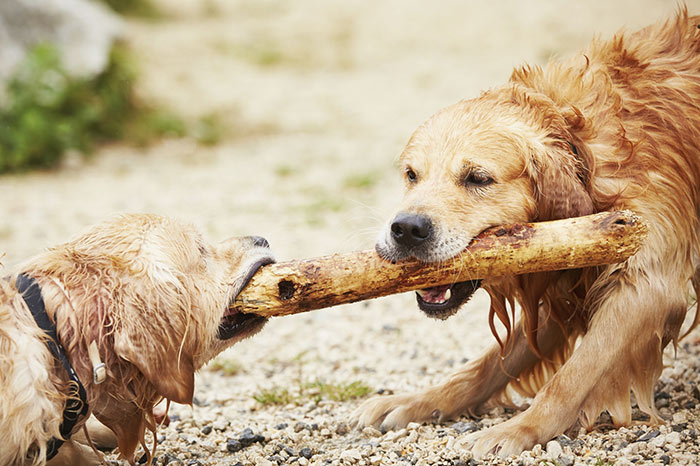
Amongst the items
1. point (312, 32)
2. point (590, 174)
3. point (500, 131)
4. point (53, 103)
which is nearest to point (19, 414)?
point (500, 131)

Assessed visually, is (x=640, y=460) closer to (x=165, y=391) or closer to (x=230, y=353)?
(x=165, y=391)

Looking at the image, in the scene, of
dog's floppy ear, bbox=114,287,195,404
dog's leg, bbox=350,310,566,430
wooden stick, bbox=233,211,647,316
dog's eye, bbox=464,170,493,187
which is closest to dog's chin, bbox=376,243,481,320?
wooden stick, bbox=233,211,647,316

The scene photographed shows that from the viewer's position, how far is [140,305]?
3.04 metres

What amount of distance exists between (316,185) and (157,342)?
22.7 feet

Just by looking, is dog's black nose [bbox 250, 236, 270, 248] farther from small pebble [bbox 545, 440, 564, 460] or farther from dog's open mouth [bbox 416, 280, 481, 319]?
small pebble [bbox 545, 440, 564, 460]

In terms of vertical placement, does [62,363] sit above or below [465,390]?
above

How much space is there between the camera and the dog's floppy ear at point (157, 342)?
298cm

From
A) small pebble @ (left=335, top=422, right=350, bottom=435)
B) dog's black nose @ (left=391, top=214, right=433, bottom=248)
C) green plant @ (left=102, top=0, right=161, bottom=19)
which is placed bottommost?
small pebble @ (left=335, top=422, right=350, bottom=435)

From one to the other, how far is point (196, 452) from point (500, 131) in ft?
6.95

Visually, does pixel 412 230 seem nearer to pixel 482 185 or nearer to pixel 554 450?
pixel 482 185

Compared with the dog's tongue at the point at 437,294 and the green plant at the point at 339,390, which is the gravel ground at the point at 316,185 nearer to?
the green plant at the point at 339,390

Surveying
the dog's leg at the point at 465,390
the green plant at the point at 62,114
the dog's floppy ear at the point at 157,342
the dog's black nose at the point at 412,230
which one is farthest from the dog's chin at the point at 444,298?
the green plant at the point at 62,114

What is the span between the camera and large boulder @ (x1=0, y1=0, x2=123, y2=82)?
11.6m

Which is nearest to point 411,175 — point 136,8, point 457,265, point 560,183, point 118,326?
point 457,265
